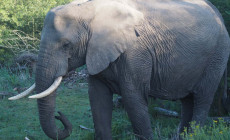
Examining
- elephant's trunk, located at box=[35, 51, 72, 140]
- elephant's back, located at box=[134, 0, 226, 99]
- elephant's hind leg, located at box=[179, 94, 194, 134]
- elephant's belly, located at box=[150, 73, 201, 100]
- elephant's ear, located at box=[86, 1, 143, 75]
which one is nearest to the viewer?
elephant's trunk, located at box=[35, 51, 72, 140]

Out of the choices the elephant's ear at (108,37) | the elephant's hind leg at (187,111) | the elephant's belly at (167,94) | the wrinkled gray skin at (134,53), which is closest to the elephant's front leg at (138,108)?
the wrinkled gray skin at (134,53)

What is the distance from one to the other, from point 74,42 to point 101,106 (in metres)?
0.97

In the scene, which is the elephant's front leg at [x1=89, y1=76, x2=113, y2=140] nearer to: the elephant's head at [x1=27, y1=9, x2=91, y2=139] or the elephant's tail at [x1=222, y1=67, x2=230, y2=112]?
the elephant's head at [x1=27, y1=9, x2=91, y2=139]

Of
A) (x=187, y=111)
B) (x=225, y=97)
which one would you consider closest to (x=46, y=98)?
(x=187, y=111)

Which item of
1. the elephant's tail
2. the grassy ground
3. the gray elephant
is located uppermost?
the gray elephant

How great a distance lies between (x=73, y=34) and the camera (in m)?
4.05

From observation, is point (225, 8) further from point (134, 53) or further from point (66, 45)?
point (66, 45)

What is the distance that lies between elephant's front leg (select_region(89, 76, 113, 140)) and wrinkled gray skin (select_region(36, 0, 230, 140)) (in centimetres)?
1

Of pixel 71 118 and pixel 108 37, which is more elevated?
pixel 108 37

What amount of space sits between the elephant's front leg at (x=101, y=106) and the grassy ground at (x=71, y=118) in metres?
0.35

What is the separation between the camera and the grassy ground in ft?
16.8

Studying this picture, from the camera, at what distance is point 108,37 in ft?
13.4

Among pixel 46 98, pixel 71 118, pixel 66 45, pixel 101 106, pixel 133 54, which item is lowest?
pixel 71 118

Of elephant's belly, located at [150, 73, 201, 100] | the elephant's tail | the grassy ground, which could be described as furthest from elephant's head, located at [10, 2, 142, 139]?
the elephant's tail
